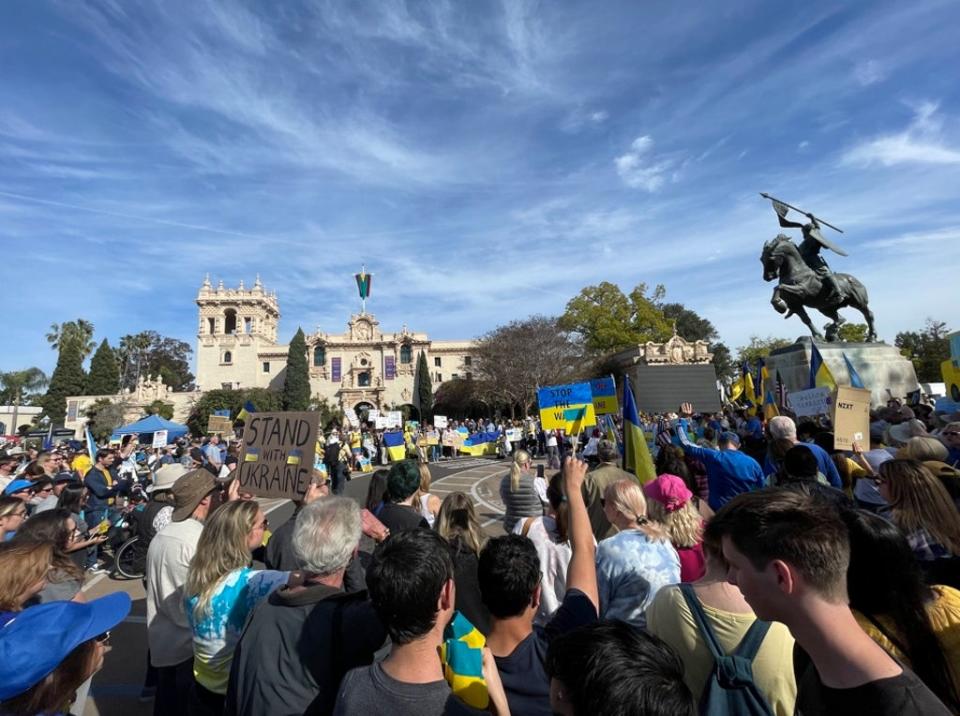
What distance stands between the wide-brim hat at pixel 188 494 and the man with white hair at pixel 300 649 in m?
1.85

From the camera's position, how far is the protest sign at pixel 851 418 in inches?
230

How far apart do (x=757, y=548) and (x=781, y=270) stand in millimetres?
16168

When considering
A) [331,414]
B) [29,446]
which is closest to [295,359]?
[331,414]

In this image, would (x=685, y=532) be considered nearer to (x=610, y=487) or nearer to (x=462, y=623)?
(x=610, y=487)

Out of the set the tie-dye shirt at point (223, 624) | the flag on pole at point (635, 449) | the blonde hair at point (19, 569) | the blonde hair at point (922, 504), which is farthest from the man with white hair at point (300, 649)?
the flag on pole at point (635, 449)

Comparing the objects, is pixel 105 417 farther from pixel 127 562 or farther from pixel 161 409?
pixel 127 562

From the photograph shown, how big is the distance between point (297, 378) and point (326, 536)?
64850 mm

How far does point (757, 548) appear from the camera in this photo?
150cm

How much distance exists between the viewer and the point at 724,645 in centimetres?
185

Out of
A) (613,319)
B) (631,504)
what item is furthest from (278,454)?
(613,319)

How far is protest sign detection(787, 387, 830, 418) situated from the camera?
822 centimetres

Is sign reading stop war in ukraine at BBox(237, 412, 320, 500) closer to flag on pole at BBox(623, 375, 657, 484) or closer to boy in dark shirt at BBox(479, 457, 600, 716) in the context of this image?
boy in dark shirt at BBox(479, 457, 600, 716)

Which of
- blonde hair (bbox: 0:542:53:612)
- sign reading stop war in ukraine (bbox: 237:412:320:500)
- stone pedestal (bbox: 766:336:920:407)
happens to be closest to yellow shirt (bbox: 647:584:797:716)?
blonde hair (bbox: 0:542:53:612)

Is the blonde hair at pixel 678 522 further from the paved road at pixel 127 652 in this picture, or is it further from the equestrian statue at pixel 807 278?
the equestrian statue at pixel 807 278
